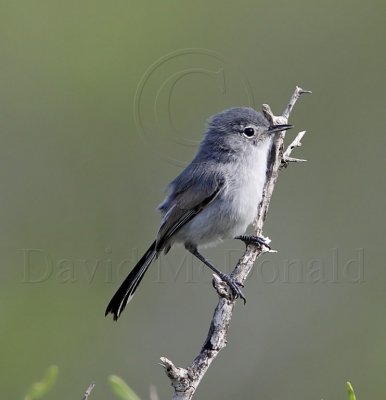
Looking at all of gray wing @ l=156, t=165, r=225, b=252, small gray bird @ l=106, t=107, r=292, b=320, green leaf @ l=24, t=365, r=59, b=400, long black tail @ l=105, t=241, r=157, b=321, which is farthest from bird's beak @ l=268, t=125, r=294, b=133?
green leaf @ l=24, t=365, r=59, b=400

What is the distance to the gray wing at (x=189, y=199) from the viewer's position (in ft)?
14.5

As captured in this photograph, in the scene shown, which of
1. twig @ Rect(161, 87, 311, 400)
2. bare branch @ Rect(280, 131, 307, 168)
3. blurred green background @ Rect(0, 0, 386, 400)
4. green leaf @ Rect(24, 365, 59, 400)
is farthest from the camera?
blurred green background @ Rect(0, 0, 386, 400)

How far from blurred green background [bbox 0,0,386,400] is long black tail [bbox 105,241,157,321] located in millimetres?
1279

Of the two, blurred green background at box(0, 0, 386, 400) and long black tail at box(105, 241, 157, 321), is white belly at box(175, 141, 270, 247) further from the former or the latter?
blurred green background at box(0, 0, 386, 400)

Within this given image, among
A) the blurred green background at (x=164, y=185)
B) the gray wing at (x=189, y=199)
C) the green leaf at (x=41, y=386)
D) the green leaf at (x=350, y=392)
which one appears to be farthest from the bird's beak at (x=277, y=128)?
the green leaf at (x=41, y=386)

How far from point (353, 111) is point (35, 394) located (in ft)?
17.2

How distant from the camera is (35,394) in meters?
1.96

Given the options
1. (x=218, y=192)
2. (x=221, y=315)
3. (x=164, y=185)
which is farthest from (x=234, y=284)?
(x=164, y=185)

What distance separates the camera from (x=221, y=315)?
3.37 m

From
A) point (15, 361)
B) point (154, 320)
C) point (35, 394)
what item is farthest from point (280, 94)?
point (35, 394)

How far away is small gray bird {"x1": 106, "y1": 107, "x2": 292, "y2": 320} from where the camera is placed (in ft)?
14.2

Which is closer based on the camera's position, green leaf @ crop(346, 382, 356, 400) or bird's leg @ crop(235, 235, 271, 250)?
green leaf @ crop(346, 382, 356, 400)

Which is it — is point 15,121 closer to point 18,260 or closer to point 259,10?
point 18,260

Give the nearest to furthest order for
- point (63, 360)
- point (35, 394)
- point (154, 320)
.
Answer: point (35, 394) → point (63, 360) → point (154, 320)
